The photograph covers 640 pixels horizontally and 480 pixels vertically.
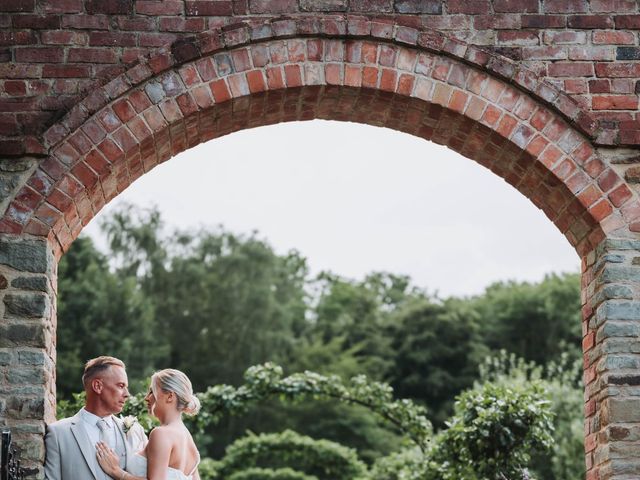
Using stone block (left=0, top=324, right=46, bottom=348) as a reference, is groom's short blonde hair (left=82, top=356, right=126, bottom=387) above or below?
below

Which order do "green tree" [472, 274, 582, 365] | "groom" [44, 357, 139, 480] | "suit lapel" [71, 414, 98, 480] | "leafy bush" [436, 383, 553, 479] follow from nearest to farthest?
"suit lapel" [71, 414, 98, 480] → "groom" [44, 357, 139, 480] → "leafy bush" [436, 383, 553, 479] → "green tree" [472, 274, 582, 365]

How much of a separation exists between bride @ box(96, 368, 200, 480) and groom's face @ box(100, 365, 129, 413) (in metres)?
0.21

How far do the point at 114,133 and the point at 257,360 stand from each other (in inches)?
882

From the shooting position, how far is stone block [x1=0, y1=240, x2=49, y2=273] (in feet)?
17.5

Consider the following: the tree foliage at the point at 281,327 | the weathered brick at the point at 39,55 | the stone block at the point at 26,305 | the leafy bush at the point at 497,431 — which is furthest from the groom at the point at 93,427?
the tree foliage at the point at 281,327

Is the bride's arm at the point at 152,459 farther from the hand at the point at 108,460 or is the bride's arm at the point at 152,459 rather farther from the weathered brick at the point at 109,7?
the weathered brick at the point at 109,7

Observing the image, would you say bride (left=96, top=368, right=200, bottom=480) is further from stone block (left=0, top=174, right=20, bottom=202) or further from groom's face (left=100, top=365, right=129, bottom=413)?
stone block (left=0, top=174, right=20, bottom=202)

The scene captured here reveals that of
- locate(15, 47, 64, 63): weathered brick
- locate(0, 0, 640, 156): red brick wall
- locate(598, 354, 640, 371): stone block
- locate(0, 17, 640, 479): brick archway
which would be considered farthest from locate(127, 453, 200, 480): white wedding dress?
locate(598, 354, 640, 371): stone block

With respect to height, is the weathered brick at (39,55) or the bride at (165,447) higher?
the weathered brick at (39,55)

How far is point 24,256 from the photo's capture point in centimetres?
536

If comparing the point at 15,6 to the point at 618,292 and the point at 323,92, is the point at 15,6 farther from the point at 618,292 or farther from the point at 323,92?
the point at 618,292

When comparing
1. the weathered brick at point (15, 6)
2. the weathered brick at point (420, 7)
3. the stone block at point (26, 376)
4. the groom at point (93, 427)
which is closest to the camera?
the groom at point (93, 427)

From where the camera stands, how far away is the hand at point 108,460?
4984 mm

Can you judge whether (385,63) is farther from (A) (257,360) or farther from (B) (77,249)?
(A) (257,360)
